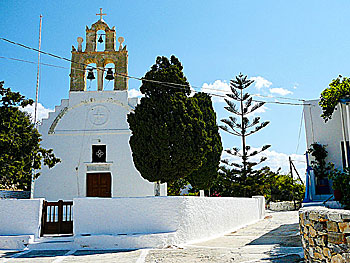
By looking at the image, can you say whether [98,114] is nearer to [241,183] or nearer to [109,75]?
[109,75]

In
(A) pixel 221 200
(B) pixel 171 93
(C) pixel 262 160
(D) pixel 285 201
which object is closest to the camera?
(B) pixel 171 93

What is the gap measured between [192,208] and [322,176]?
5.38 metres

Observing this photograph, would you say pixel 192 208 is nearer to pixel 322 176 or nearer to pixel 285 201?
pixel 322 176

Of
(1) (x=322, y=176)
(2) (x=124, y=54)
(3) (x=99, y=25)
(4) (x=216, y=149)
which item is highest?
(3) (x=99, y=25)

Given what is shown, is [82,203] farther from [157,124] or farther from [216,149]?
[216,149]

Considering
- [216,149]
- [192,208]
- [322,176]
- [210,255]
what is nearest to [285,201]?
[216,149]

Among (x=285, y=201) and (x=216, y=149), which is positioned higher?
(x=216, y=149)

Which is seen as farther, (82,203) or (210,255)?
(82,203)

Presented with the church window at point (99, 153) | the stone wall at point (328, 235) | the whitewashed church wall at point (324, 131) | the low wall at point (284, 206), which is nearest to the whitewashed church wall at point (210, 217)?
the whitewashed church wall at point (324, 131)

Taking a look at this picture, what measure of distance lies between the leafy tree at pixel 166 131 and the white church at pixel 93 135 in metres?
5.28

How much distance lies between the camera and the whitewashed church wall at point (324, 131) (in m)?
12.4

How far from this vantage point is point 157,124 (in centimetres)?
1009

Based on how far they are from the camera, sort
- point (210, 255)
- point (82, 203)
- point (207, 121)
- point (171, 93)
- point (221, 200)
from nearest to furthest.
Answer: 1. point (210, 255)
2. point (82, 203)
3. point (171, 93)
4. point (221, 200)
5. point (207, 121)

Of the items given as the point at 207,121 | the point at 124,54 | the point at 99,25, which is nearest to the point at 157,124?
the point at 207,121
